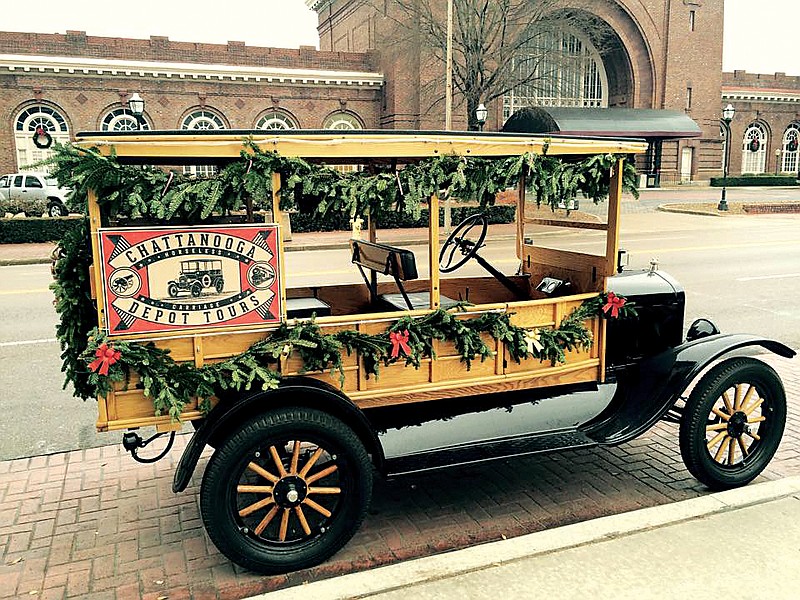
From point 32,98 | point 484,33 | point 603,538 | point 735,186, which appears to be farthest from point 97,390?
point 735,186

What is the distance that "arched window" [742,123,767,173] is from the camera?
5025 cm

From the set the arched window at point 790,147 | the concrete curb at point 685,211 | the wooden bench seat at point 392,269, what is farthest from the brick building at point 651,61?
the wooden bench seat at point 392,269

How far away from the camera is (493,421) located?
4273 mm

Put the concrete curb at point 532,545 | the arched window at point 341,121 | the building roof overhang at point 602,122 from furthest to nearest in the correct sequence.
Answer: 1. the arched window at point 341,121
2. the building roof overhang at point 602,122
3. the concrete curb at point 532,545

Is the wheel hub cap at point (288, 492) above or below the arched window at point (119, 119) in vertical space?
below

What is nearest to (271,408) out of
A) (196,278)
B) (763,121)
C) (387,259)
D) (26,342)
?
(196,278)

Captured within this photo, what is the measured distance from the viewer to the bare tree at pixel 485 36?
27781 mm

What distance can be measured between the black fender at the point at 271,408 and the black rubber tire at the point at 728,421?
1985mm

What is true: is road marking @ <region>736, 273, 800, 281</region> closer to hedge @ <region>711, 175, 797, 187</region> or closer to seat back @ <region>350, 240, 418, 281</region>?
seat back @ <region>350, 240, 418, 281</region>

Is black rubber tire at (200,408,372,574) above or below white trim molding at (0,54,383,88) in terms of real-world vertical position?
below

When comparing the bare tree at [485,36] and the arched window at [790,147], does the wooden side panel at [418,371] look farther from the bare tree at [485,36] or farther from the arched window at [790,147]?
the arched window at [790,147]

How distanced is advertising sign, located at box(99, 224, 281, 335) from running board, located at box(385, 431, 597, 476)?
113 cm

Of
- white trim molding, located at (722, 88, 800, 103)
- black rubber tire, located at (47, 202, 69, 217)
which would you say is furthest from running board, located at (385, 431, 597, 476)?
white trim molding, located at (722, 88, 800, 103)

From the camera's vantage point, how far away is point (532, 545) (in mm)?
3510
